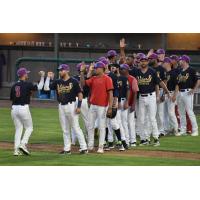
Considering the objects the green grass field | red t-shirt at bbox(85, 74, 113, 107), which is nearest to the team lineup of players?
red t-shirt at bbox(85, 74, 113, 107)

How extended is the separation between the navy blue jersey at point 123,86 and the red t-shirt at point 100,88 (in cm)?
71

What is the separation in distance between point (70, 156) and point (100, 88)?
5.20 ft

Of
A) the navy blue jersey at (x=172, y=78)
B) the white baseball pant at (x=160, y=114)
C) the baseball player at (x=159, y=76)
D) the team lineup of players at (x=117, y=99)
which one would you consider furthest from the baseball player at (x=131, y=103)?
the navy blue jersey at (x=172, y=78)

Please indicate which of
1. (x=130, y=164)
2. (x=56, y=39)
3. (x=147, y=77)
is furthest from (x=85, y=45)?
(x=130, y=164)

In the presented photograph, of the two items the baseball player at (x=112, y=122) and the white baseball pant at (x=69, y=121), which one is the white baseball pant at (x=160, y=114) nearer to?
the baseball player at (x=112, y=122)

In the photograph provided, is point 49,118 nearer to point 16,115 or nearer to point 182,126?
point 182,126

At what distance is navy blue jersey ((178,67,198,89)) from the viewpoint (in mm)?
20938

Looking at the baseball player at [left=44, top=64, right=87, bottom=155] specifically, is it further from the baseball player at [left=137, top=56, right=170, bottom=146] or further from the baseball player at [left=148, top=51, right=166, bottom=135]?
the baseball player at [left=148, top=51, right=166, bottom=135]

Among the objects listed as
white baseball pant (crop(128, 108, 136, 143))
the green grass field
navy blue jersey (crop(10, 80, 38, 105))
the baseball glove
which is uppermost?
navy blue jersey (crop(10, 80, 38, 105))

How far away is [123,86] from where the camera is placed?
18.5 m

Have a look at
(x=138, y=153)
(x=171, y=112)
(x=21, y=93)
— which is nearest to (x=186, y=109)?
(x=171, y=112)

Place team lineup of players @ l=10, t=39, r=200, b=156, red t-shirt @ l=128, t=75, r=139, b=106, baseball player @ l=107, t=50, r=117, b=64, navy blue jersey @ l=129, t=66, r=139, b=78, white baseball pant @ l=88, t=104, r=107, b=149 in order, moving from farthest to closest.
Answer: navy blue jersey @ l=129, t=66, r=139, b=78 → baseball player @ l=107, t=50, r=117, b=64 → red t-shirt @ l=128, t=75, r=139, b=106 → white baseball pant @ l=88, t=104, r=107, b=149 → team lineup of players @ l=10, t=39, r=200, b=156

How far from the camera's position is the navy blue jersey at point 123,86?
18.4 meters

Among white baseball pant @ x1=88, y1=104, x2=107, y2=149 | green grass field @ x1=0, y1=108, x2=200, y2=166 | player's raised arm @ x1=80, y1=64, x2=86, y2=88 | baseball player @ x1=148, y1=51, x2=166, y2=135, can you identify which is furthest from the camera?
baseball player @ x1=148, y1=51, x2=166, y2=135
